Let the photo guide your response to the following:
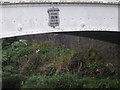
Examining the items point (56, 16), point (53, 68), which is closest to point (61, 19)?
point (56, 16)

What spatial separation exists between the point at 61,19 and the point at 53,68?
401 cm

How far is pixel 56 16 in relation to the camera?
22.9ft

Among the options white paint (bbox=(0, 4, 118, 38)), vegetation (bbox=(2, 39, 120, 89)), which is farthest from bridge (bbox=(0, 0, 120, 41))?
vegetation (bbox=(2, 39, 120, 89))

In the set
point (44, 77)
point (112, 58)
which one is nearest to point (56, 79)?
point (44, 77)

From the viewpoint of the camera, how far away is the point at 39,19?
6.95 metres

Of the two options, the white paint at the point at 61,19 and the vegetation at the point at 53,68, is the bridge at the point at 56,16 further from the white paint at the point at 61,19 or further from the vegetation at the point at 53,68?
the vegetation at the point at 53,68

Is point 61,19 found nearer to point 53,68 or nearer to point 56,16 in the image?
point 56,16

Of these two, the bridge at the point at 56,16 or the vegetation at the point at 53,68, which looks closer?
the bridge at the point at 56,16

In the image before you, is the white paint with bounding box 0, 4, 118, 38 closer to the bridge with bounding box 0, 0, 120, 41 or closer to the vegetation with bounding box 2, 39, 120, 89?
the bridge with bounding box 0, 0, 120, 41

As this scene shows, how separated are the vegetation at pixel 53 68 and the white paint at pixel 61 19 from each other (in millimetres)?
2786

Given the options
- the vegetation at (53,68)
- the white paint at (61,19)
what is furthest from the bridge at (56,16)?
the vegetation at (53,68)

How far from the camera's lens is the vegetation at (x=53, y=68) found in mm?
9727

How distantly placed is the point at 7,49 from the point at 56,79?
3.23 m

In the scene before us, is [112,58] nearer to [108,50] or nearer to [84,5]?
[108,50]
